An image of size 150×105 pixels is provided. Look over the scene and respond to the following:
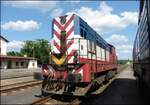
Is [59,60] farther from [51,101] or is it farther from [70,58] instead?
[51,101]

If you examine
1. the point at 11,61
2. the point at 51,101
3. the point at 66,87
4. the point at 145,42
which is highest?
the point at 11,61

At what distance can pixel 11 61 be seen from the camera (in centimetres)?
6194

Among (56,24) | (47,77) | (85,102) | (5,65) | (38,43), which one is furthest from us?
(38,43)

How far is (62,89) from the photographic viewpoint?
10797 mm

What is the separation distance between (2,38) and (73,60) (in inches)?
2266

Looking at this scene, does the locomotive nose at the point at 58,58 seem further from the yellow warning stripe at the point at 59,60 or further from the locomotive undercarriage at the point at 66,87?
the locomotive undercarriage at the point at 66,87

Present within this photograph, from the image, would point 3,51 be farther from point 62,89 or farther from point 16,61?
point 62,89

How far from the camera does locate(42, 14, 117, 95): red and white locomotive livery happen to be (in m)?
10.5

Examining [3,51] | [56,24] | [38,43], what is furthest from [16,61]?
[56,24]

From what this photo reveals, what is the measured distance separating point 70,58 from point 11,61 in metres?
53.1

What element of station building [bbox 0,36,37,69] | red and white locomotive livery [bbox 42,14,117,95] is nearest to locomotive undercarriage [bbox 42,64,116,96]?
red and white locomotive livery [bbox 42,14,117,95]

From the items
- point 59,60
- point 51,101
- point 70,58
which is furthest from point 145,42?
point 51,101

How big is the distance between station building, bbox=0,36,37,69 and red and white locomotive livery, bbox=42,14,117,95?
45753 mm

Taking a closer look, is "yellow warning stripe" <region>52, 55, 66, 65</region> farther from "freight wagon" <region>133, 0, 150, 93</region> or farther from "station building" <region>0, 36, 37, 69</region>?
"station building" <region>0, 36, 37, 69</region>
